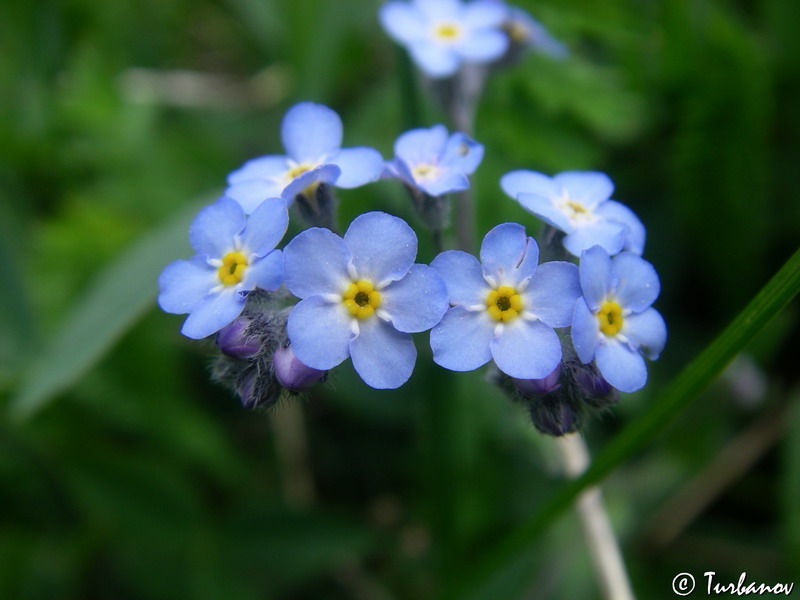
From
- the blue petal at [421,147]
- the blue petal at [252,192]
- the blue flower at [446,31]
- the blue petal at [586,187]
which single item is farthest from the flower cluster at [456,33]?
the blue petal at [252,192]

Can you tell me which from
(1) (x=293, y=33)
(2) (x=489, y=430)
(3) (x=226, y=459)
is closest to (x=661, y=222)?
(2) (x=489, y=430)

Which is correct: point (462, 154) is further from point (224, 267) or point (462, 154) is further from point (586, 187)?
point (224, 267)

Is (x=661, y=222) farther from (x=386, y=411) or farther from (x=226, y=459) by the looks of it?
(x=226, y=459)

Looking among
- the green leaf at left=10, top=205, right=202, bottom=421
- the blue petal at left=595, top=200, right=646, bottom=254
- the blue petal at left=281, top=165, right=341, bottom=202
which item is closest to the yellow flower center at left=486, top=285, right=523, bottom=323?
the blue petal at left=595, top=200, right=646, bottom=254

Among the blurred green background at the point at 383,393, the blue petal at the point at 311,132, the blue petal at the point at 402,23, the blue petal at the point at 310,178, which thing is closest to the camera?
the blue petal at the point at 310,178

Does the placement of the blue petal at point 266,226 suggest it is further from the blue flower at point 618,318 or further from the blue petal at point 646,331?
the blue petal at point 646,331

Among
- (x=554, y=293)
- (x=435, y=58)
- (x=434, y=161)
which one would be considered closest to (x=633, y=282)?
(x=554, y=293)
